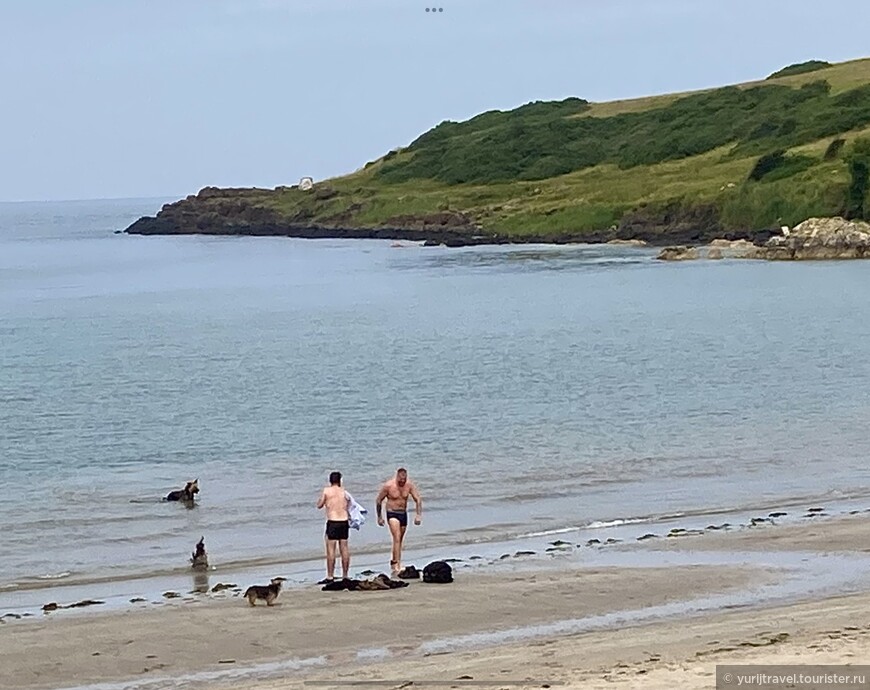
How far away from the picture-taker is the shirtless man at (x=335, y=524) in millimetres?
19438

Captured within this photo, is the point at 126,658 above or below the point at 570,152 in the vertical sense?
below

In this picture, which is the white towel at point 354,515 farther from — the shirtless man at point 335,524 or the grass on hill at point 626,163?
the grass on hill at point 626,163

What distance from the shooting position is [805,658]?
12.7 m

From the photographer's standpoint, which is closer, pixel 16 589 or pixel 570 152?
pixel 16 589

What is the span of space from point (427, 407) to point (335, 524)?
21675 millimetres

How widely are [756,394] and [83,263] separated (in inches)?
3916

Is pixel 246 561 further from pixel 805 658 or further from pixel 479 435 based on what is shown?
pixel 479 435

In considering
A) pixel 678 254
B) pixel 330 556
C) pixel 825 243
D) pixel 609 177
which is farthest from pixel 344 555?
pixel 609 177

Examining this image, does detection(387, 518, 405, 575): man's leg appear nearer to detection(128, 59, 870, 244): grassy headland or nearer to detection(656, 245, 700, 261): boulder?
detection(656, 245, 700, 261): boulder

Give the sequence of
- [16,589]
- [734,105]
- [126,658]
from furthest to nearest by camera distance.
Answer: [734,105], [16,589], [126,658]

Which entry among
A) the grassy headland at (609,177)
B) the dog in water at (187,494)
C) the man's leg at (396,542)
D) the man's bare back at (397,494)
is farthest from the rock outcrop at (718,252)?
the man's leg at (396,542)

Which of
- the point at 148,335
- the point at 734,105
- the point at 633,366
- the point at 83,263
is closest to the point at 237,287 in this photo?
the point at 148,335

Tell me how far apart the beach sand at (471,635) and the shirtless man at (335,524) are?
0.78 metres

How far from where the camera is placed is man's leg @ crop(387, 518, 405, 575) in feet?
64.3
